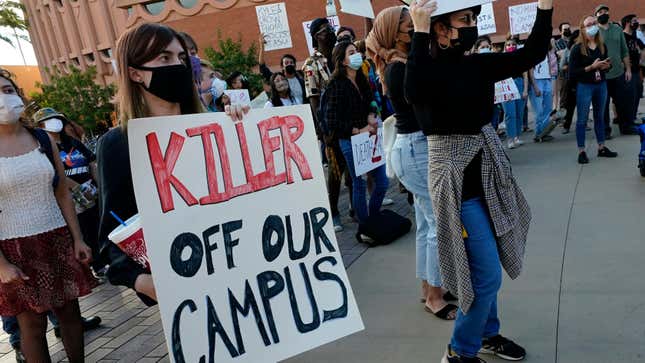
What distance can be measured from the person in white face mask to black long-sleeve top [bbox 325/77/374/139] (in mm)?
2616

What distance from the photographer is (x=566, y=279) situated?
344cm

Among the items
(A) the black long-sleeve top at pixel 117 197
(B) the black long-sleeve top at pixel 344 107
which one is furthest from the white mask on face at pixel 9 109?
(B) the black long-sleeve top at pixel 344 107

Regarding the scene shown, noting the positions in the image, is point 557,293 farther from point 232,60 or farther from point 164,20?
point 164,20

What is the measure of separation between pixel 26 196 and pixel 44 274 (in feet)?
1.44

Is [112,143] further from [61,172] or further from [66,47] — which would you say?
[66,47]

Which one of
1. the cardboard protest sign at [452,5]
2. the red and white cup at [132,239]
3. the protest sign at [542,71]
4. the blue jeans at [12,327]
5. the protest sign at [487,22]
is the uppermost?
the protest sign at [487,22]

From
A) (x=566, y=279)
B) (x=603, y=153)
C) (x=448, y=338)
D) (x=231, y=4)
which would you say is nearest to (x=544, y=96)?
(x=603, y=153)

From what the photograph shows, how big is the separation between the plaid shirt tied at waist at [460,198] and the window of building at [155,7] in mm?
32970

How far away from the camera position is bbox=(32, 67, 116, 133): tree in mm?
27344

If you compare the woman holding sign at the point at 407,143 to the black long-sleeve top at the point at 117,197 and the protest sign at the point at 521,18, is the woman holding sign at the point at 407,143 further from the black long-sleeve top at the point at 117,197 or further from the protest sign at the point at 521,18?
the protest sign at the point at 521,18

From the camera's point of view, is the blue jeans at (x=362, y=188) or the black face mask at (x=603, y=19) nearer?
the blue jeans at (x=362, y=188)

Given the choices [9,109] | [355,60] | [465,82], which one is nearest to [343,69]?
[355,60]

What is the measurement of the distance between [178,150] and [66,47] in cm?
4266

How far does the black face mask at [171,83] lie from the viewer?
75.2 inches
